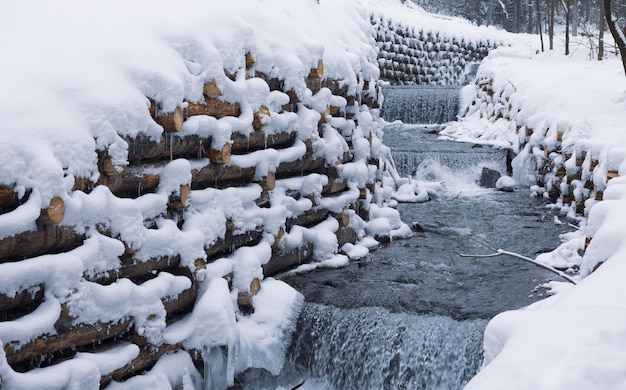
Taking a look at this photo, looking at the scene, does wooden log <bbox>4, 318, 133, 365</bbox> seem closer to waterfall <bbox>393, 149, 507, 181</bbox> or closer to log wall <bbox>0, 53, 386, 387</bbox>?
log wall <bbox>0, 53, 386, 387</bbox>

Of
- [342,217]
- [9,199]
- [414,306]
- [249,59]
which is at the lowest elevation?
[414,306]

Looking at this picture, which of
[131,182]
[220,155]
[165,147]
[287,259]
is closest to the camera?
[131,182]

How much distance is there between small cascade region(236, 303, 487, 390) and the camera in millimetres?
4516

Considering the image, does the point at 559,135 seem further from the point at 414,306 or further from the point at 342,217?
the point at 414,306

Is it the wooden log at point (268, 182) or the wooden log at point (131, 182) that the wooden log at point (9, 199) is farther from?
the wooden log at point (268, 182)

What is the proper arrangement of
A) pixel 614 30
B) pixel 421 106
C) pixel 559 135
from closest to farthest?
pixel 614 30 → pixel 559 135 → pixel 421 106

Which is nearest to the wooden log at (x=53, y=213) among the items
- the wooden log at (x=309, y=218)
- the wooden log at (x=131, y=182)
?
the wooden log at (x=131, y=182)

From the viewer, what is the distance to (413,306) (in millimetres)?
5117

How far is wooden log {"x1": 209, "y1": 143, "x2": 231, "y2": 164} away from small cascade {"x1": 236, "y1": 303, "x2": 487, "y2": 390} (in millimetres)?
1312

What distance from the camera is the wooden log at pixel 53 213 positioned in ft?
10.7

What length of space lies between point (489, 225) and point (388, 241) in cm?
153

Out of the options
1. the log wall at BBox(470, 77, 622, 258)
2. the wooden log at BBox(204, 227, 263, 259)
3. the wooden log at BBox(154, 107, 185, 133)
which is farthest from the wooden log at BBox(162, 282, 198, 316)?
the log wall at BBox(470, 77, 622, 258)

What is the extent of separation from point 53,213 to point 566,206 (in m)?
6.90

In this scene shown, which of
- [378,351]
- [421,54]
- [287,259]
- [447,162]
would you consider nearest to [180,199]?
[287,259]
